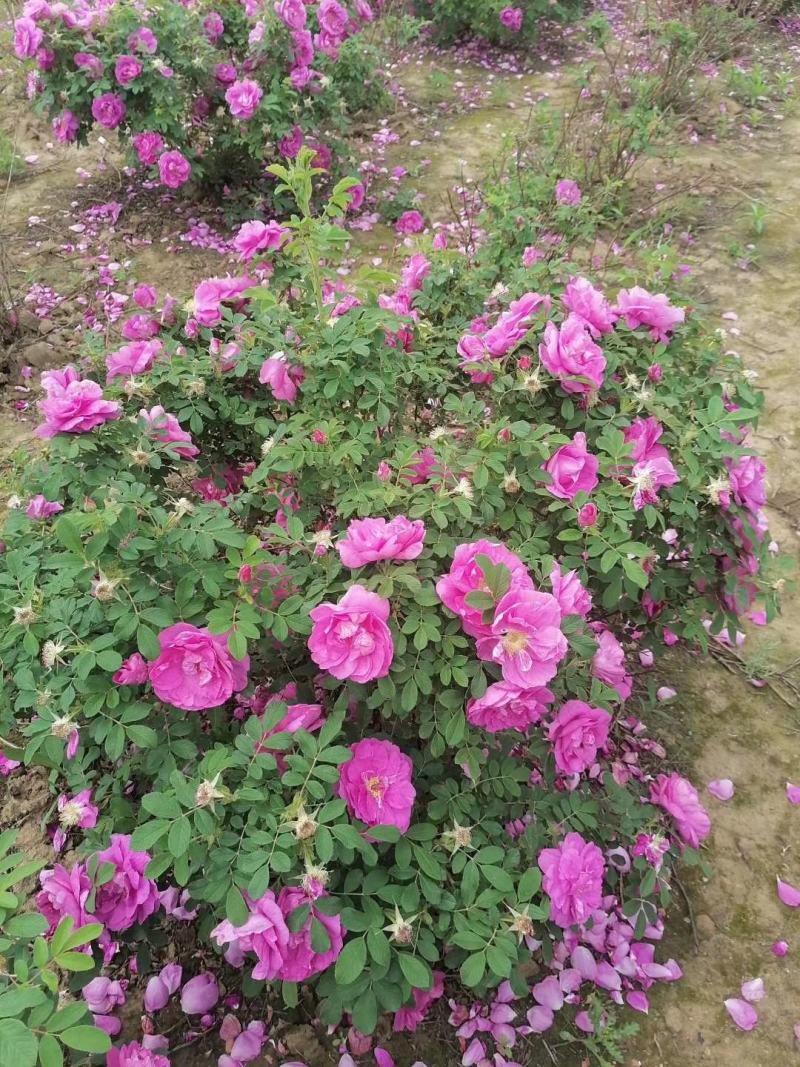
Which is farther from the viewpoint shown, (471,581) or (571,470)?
(571,470)

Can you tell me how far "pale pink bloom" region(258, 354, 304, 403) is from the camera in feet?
5.39

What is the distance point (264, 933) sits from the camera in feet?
3.68

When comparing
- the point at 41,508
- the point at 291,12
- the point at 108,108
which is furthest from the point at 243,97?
the point at 41,508

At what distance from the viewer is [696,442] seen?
1.55 m

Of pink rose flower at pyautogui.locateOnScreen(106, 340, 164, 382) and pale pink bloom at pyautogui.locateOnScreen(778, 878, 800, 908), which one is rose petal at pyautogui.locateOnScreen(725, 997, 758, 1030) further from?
pink rose flower at pyautogui.locateOnScreen(106, 340, 164, 382)

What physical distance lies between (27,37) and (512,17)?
4.27m

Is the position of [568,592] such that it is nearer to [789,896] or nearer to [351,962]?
[351,962]

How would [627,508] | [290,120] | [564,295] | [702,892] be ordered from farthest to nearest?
[290,120] → [702,892] → [564,295] → [627,508]

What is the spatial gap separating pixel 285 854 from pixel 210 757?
7.8 inches

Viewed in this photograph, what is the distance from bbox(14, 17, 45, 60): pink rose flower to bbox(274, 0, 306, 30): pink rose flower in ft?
3.91

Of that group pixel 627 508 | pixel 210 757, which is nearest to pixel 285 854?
pixel 210 757

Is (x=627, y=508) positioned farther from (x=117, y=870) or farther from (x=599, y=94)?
(x=599, y=94)

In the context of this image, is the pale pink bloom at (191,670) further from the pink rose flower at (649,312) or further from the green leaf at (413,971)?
the pink rose flower at (649,312)

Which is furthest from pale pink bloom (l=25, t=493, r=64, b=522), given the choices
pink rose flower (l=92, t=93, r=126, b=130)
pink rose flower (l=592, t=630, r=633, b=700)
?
pink rose flower (l=92, t=93, r=126, b=130)
